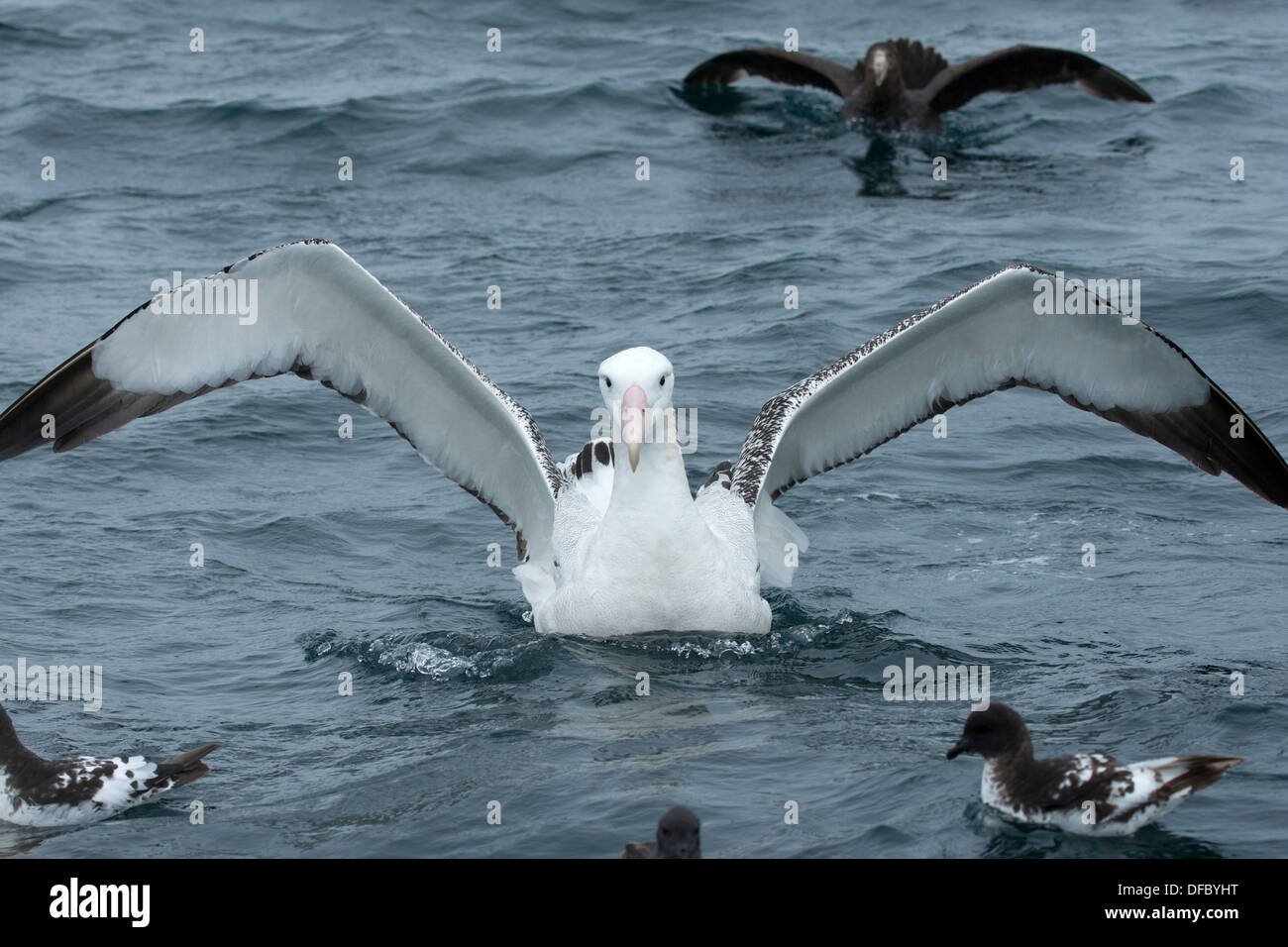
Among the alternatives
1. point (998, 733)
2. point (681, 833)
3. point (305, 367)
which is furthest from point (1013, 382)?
point (681, 833)

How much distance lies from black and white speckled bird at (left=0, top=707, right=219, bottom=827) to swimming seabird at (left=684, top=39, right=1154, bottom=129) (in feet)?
50.3

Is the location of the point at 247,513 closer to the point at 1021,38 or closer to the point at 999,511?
the point at 999,511

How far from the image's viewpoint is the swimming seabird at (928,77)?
21312 millimetres

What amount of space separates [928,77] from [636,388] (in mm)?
14087

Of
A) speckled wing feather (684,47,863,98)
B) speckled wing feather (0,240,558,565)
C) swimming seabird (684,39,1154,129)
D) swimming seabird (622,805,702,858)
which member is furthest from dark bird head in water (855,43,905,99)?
swimming seabird (622,805,702,858)

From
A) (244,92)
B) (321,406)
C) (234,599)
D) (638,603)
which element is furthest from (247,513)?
(244,92)

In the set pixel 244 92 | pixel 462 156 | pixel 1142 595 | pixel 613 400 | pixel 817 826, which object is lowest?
pixel 817 826

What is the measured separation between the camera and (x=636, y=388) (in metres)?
9.66

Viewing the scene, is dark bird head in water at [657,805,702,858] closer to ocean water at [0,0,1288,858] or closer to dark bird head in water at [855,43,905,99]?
ocean water at [0,0,1288,858]

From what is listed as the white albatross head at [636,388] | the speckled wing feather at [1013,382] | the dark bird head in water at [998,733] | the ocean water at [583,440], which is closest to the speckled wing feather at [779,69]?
the ocean water at [583,440]

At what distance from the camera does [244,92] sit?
77.2 feet

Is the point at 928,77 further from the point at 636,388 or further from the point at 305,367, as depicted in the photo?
the point at 636,388

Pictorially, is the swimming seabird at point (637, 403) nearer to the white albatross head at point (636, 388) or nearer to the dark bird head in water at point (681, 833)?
the white albatross head at point (636, 388)

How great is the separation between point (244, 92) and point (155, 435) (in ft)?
33.3
